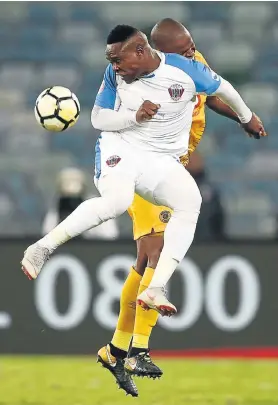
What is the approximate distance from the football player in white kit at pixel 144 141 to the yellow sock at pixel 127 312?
0.59 m

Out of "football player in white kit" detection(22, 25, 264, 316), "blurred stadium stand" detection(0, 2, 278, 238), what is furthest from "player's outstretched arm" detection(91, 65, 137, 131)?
"blurred stadium stand" detection(0, 2, 278, 238)

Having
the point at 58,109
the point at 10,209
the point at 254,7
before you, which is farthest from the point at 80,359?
the point at 254,7

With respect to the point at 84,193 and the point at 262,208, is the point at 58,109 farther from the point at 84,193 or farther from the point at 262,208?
the point at 262,208

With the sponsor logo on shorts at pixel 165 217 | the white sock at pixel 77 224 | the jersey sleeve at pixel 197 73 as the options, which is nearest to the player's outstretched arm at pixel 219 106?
the jersey sleeve at pixel 197 73

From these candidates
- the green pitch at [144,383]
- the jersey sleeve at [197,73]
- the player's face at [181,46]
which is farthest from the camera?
the green pitch at [144,383]

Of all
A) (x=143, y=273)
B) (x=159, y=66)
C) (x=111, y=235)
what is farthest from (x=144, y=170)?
(x=111, y=235)

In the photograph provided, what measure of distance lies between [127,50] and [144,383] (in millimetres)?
4204

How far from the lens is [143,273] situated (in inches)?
306

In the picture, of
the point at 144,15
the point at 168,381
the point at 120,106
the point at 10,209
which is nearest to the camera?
the point at 120,106

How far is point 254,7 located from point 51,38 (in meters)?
2.37

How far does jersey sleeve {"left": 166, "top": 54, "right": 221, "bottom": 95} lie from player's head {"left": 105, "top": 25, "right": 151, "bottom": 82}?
22 centimetres

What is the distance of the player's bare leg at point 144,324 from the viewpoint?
745 cm

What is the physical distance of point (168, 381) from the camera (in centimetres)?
1039

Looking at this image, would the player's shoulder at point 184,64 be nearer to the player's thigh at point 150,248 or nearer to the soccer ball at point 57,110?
the soccer ball at point 57,110
